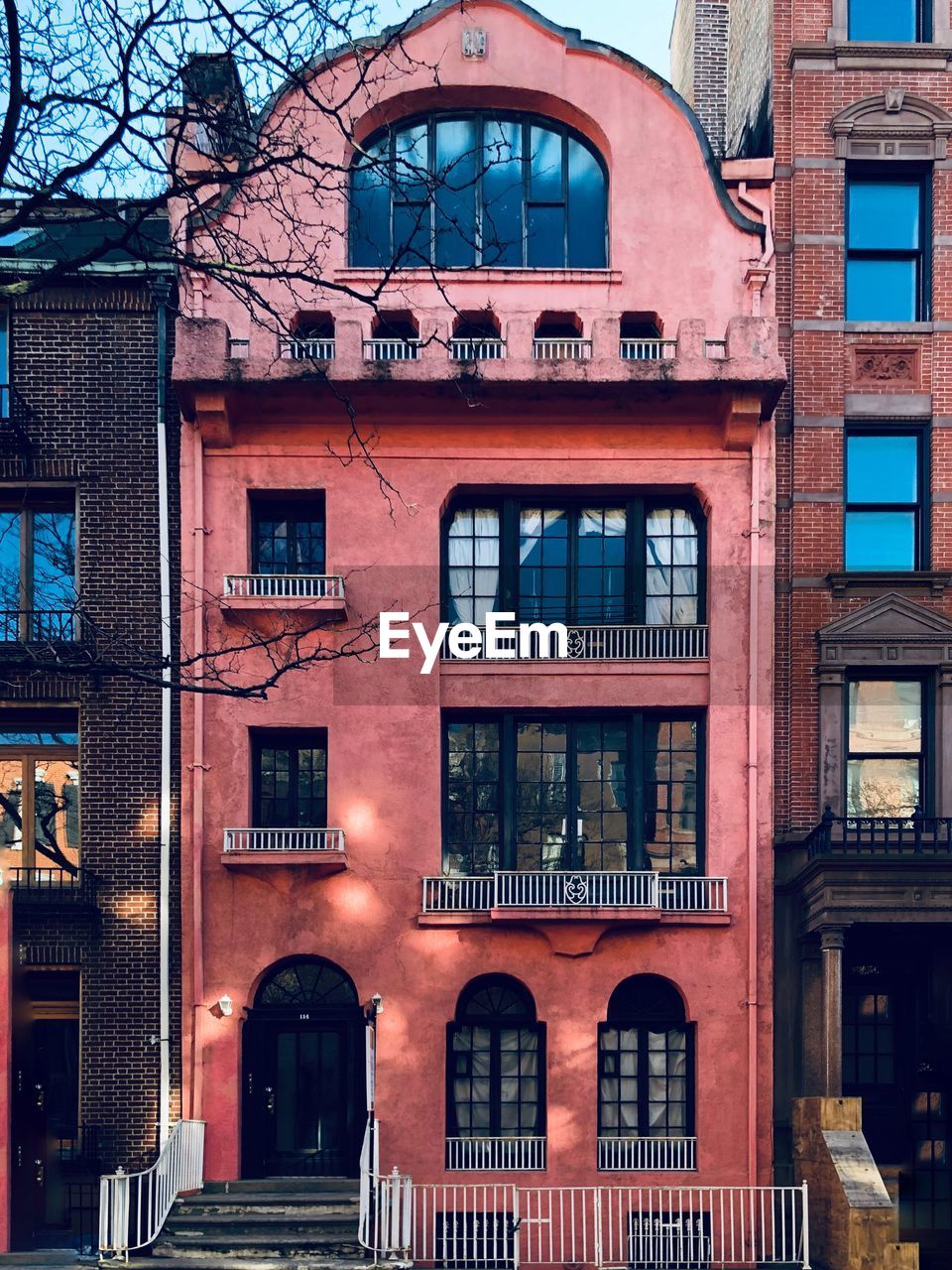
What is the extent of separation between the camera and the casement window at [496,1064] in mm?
21672

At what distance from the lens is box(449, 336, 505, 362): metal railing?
22141 millimetres

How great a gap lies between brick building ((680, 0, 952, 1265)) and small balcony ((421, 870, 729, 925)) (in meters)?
1.44

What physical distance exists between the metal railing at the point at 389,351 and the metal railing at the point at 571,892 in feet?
24.1

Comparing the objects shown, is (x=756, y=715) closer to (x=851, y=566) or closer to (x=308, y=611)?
(x=851, y=566)

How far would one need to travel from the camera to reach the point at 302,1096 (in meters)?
21.8

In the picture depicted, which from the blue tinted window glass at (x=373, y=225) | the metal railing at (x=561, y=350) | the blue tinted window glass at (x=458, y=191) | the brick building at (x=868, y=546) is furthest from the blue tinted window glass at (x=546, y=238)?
the brick building at (x=868, y=546)

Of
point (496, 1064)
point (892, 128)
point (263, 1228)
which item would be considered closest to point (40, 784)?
point (263, 1228)

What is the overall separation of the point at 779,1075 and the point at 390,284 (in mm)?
12420

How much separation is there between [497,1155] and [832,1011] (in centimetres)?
487

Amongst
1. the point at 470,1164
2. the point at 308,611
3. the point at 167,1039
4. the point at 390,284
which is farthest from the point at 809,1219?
the point at 390,284

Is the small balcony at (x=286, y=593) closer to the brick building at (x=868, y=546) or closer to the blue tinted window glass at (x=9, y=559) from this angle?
the blue tinted window glass at (x=9, y=559)

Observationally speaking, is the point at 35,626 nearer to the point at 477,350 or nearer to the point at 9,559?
the point at 9,559

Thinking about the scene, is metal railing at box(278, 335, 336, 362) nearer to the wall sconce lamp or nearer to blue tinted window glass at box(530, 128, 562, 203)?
blue tinted window glass at box(530, 128, 562, 203)

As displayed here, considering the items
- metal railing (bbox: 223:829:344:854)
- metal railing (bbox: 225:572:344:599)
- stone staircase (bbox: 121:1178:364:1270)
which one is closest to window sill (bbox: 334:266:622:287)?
metal railing (bbox: 225:572:344:599)
